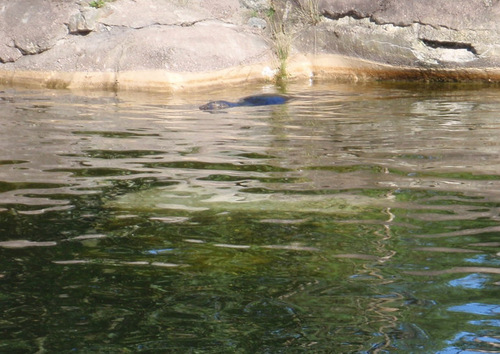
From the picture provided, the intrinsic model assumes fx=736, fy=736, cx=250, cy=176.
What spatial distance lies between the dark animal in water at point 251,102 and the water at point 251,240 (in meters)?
1.67

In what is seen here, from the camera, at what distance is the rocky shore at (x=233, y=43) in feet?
33.5

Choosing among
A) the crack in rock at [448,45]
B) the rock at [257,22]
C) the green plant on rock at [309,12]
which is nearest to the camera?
the crack in rock at [448,45]

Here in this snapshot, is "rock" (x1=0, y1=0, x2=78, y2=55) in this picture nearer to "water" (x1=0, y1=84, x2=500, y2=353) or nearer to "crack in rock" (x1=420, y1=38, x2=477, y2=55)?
"water" (x1=0, y1=84, x2=500, y2=353)

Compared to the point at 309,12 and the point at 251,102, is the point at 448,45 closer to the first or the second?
the point at 309,12

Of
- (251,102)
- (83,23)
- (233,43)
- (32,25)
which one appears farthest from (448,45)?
(32,25)

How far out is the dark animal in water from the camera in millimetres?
8391

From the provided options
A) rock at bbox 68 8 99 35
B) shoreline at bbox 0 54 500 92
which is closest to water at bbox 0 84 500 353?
shoreline at bbox 0 54 500 92

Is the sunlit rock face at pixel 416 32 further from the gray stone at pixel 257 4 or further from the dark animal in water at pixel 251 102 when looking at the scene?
the dark animal in water at pixel 251 102

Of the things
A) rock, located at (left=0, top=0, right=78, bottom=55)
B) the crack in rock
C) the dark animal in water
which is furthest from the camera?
rock, located at (left=0, top=0, right=78, bottom=55)

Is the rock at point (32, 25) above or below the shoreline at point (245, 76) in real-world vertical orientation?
above

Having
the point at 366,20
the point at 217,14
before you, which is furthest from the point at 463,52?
the point at 217,14

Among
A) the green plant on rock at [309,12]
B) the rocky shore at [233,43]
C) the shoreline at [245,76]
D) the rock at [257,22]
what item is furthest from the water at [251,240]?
the rock at [257,22]

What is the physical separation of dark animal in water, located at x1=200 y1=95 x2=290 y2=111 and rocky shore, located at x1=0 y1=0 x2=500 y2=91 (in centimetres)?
158

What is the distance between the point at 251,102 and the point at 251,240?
551cm
